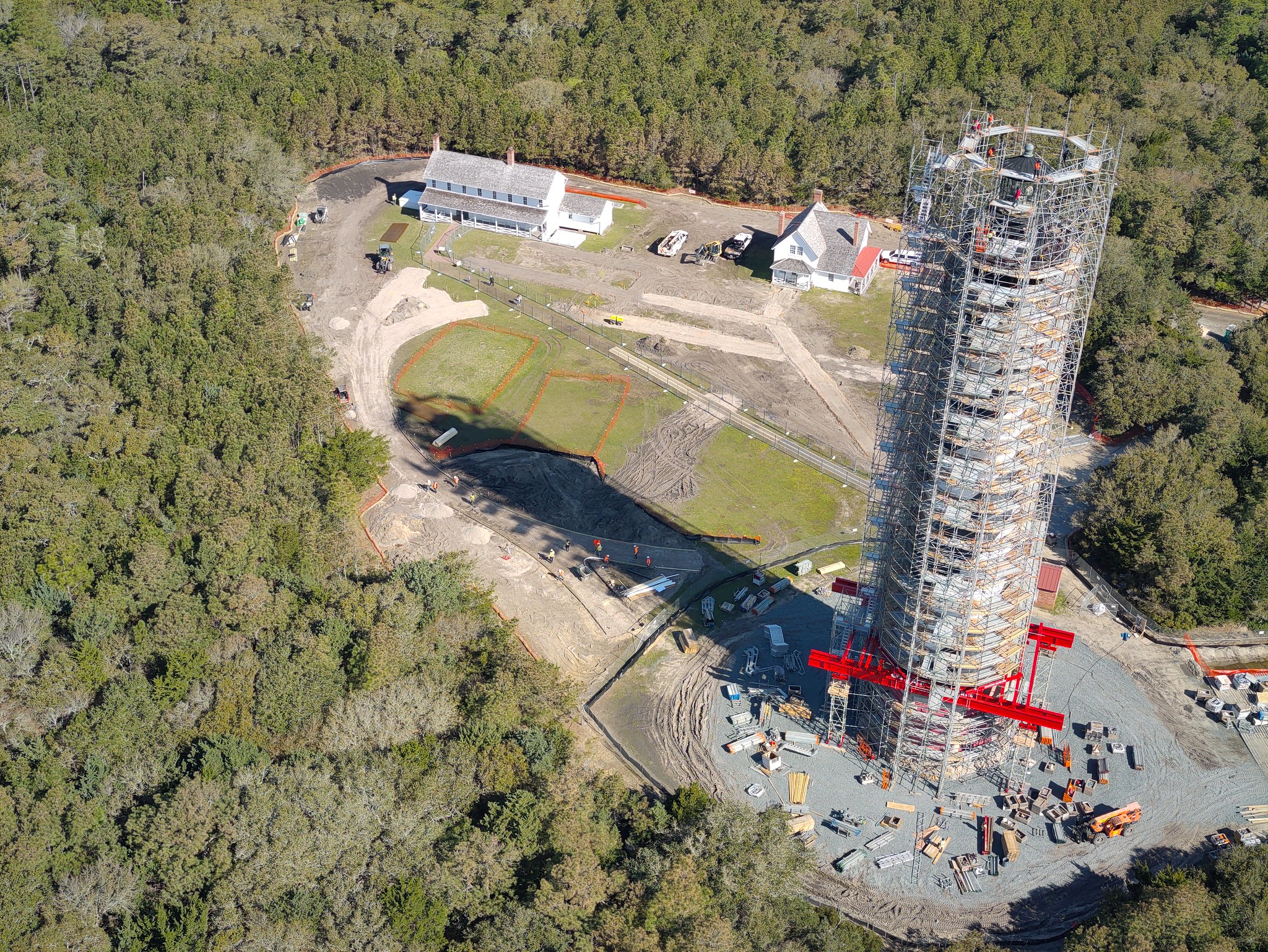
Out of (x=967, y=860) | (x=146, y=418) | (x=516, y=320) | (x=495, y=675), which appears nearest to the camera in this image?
(x=967, y=860)

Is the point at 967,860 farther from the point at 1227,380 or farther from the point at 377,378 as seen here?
the point at 377,378

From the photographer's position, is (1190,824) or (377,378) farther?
(377,378)

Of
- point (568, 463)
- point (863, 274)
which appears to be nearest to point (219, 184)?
point (568, 463)

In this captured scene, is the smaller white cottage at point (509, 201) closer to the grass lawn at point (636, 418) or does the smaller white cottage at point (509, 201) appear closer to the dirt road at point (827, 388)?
the grass lawn at point (636, 418)

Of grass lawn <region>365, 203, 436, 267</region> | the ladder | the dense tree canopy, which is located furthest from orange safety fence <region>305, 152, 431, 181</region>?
the dense tree canopy

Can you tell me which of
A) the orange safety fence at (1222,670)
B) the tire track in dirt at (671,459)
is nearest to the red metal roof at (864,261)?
the tire track in dirt at (671,459)

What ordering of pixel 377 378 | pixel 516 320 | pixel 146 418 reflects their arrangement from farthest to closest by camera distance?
pixel 516 320 < pixel 377 378 < pixel 146 418

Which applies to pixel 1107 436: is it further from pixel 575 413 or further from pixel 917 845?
pixel 917 845

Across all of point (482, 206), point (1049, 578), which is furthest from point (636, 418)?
point (482, 206)

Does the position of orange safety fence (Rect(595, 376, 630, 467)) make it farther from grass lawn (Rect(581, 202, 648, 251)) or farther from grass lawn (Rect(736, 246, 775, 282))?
grass lawn (Rect(581, 202, 648, 251))
